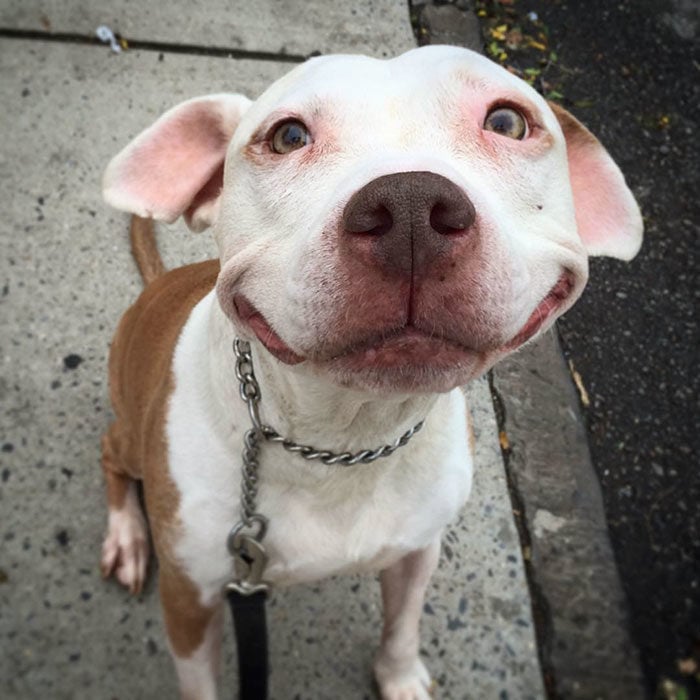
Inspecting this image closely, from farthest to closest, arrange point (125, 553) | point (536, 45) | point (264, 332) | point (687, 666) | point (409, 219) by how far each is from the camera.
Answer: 1. point (536, 45)
2. point (687, 666)
3. point (125, 553)
4. point (264, 332)
5. point (409, 219)

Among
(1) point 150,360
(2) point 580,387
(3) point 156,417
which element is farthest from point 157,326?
(2) point 580,387

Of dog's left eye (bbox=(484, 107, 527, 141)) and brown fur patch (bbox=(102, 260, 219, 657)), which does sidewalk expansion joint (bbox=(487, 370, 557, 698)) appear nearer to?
brown fur patch (bbox=(102, 260, 219, 657))

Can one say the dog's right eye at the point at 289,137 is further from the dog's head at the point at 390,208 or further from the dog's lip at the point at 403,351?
the dog's lip at the point at 403,351

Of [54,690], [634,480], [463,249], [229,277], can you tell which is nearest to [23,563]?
[54,690]

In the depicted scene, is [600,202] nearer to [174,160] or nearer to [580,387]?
[174,160]

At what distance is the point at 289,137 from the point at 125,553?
1648 millimetres

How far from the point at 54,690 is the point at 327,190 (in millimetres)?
1900

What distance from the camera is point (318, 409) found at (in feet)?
5.20

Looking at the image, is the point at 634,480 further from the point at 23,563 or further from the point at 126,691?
the point at 23,563

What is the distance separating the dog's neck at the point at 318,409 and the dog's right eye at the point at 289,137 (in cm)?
42

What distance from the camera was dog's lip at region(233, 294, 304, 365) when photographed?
136 centimetres

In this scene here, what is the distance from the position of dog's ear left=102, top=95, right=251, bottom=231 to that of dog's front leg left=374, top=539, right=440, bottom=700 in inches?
46.6

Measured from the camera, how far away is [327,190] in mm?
1317

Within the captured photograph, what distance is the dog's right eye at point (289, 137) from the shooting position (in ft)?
4.90
